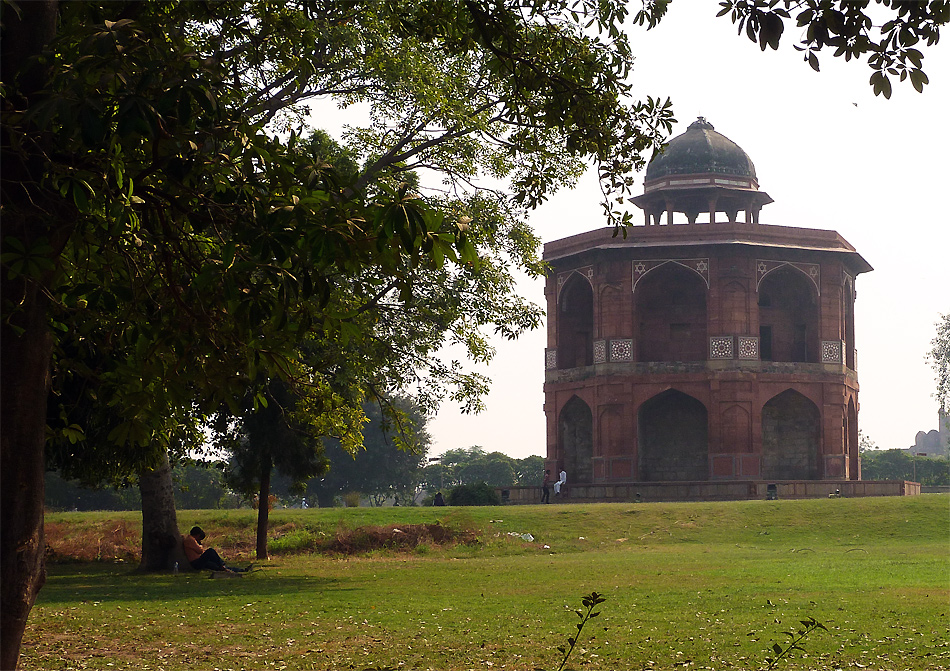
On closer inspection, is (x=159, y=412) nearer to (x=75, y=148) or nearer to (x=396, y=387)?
(x=75, y=148)

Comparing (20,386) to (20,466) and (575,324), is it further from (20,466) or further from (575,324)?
(575,324)

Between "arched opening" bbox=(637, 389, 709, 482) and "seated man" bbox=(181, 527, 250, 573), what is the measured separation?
32613mm

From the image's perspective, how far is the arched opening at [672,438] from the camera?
49.8 m

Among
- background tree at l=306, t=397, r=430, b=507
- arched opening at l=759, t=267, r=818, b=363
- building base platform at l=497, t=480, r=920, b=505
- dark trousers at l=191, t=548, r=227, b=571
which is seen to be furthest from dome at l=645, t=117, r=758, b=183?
dark trousers at l=191, t=548, r=227, b=571

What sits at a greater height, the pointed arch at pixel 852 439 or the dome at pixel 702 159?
the dome at pixel 702 159

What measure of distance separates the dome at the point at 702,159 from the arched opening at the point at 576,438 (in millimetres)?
11618

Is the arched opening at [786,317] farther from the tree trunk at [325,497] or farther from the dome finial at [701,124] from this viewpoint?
the tree trunk at [325,497]

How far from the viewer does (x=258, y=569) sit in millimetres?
19906

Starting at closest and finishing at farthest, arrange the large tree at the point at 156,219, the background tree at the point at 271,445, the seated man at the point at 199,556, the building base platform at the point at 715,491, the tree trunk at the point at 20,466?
1. the large tree at the point at 156,219
2. the tree trunk at the point at 20,466
3. the seated man at the point at 199,556
4. the background tree at the point at 271,445
5. the building base platform at the point at 715,491

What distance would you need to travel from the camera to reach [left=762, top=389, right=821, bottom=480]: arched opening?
49.2 m

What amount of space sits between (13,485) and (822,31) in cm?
504

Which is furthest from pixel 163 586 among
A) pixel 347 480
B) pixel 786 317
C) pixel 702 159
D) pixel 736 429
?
pixel 347 480

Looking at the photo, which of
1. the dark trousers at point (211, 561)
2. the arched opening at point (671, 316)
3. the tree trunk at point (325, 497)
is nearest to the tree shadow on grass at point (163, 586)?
the dark trousers at point (211, 561)

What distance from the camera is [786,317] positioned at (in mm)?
50969
